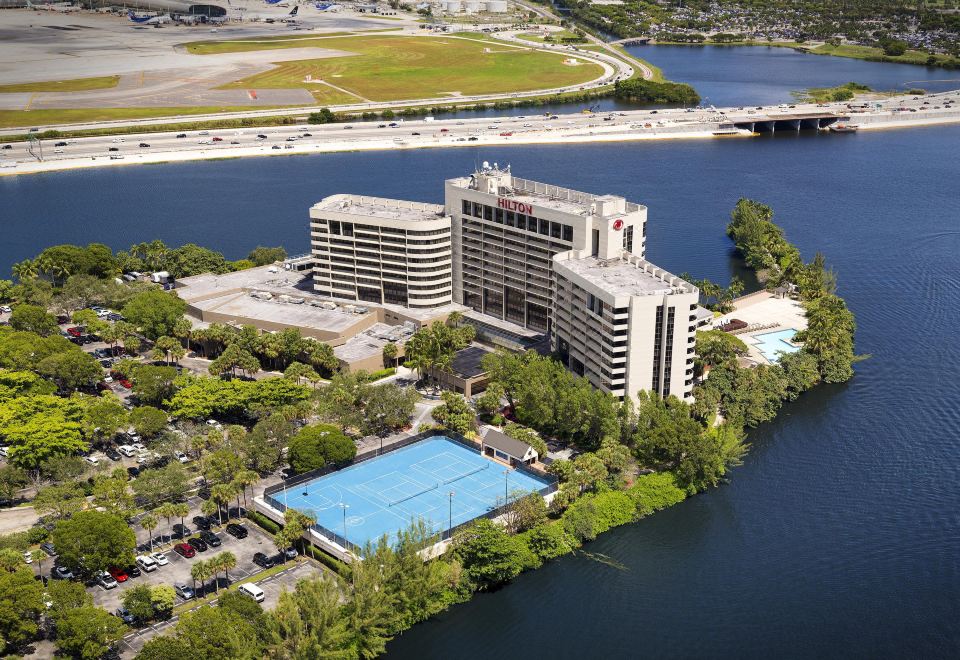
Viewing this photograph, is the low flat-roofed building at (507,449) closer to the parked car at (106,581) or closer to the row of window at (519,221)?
the row of window at (519,221)

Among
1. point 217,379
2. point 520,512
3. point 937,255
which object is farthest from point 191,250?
point 937,255

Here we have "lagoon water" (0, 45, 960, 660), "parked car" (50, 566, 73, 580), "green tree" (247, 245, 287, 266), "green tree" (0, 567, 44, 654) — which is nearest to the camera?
"green tree" (0, 567, 44, 654)

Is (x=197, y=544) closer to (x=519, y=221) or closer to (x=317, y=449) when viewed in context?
(x=317, y=449)

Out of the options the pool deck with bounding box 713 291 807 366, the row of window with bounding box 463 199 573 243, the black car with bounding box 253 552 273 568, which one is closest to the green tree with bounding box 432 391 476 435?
the row of window with bounding box 463 199 573 243

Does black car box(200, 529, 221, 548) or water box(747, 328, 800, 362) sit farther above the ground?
water box(747, 328, 800, 362)

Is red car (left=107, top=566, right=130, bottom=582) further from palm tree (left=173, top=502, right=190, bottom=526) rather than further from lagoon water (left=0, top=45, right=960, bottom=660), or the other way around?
lagoon water (left=0, top=45, right=960, bottom=660)

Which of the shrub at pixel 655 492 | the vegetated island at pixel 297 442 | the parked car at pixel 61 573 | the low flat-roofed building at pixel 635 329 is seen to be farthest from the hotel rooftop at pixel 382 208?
the parked car at pixel 61 573

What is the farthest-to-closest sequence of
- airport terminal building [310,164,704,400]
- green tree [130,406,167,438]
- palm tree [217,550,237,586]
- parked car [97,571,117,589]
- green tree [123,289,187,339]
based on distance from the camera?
green tree [123,289,187,339], airport terminal building [310,164,704,400], green tree [130,406,167,438], parked car [97,571,117,589], palm tree [217,550,237,586]
